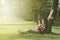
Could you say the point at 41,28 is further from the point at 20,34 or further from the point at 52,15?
the point at 20,34

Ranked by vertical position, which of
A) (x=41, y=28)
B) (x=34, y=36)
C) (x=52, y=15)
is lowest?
(x=34, y=36)

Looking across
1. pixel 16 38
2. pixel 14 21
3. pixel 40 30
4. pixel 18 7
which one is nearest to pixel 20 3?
pixel 18 7

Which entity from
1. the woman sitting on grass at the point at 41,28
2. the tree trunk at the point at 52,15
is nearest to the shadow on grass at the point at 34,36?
the woman sitting on grass at the point at 41,28

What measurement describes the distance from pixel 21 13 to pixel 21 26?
0.55 m

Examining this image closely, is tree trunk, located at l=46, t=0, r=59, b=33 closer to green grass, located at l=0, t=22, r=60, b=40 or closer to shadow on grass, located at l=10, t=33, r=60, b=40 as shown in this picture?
green grass, located at l=0, t=22, r=60, b=40

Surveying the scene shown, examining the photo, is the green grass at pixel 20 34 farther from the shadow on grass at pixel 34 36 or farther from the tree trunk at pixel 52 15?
the tree trunk at pixel 52 15

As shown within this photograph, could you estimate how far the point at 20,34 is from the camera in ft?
27.2

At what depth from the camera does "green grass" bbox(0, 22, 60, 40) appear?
308 inches

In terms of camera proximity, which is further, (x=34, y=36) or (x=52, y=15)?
(x=52, y=15)

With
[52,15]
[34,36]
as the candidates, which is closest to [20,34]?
[34,36]

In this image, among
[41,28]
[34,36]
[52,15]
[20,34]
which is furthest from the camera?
[52,15]

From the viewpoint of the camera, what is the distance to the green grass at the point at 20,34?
783cm

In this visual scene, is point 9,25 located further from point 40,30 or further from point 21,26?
point 40,30

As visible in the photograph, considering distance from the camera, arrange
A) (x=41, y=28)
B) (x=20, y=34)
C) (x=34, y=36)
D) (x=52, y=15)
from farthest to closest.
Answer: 1. (x=52, y=15)
2. (x=41, y=28)
3. (x=20, y=34)
4. (x=34, y=36)
